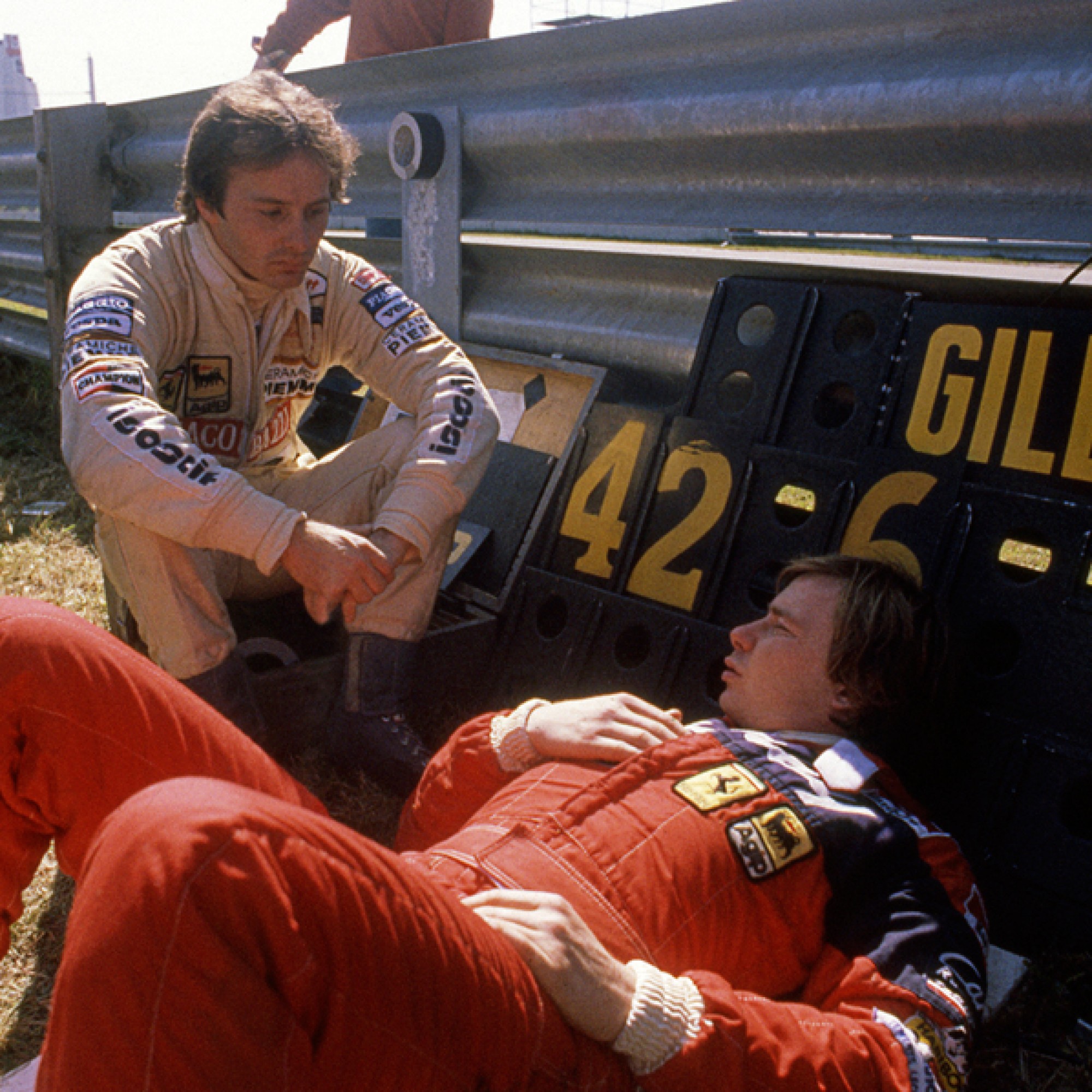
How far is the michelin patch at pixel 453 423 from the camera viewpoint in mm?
2625

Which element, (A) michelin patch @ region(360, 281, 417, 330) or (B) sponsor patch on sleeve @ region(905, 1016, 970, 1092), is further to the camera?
(A) michelin patch @ region(360, 281, 417, 330)

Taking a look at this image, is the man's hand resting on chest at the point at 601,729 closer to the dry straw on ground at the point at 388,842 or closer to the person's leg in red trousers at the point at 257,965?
the person's leg in red trousers at the point at 257,965

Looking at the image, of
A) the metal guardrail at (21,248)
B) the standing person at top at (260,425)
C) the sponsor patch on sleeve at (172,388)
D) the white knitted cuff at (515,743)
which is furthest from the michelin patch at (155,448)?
the metal guardrail at (21,248)

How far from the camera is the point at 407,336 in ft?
9.41

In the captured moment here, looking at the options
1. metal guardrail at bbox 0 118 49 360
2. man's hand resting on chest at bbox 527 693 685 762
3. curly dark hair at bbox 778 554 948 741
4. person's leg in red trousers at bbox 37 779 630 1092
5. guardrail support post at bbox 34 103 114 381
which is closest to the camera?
person's leg in red trousers at bbox 37 779 630 1092

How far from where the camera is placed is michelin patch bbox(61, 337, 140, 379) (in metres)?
2.37

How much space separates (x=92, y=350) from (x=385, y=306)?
0.84 metres

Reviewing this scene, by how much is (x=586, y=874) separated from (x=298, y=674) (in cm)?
134

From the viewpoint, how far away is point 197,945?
99cm

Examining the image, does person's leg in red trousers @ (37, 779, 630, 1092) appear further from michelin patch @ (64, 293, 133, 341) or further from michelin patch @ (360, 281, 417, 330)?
michelin patch @ (360, 281, 417, 330)

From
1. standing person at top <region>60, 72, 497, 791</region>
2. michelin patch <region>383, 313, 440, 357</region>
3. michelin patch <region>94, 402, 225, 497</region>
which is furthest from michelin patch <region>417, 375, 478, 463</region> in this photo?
michelin patch <region>94, 402, 225, 497</region>

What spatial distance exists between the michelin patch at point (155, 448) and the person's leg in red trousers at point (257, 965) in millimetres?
1269

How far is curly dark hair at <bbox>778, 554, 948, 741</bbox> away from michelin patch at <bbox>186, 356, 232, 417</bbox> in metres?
1.68

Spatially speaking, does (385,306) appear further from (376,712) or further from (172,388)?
(376,712)
